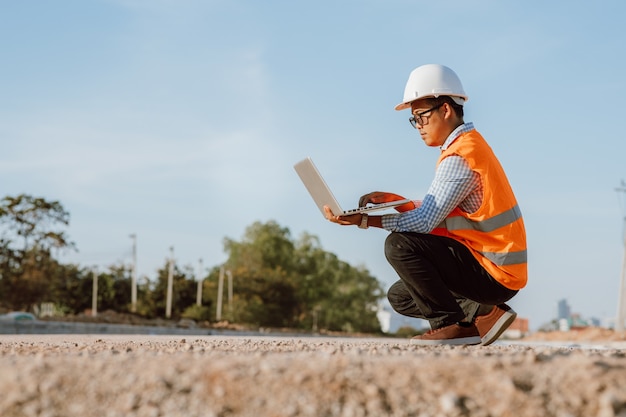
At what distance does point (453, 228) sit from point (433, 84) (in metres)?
1.03

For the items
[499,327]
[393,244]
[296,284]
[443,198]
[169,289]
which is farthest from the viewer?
[296,284]

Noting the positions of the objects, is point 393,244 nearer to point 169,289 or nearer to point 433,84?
point 433,84

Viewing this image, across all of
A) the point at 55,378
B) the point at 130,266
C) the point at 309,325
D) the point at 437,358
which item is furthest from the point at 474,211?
the point at 309,325

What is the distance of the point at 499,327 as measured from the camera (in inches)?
218

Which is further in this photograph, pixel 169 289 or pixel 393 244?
pixel 169 289

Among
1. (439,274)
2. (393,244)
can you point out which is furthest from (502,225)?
(393,244)

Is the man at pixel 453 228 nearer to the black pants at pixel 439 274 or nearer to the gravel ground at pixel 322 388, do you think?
the black pants at pixel 439 274

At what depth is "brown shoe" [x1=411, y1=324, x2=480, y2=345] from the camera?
216 inches

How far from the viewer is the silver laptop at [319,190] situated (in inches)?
205

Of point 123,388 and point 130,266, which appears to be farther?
point 130,266

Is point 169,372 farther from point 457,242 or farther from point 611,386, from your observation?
point 457,242

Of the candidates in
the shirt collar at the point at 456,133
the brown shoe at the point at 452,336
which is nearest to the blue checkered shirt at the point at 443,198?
the shirt collar at the point at 456,133

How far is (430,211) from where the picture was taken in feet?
17.1

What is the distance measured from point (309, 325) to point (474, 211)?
6099 centimetres
